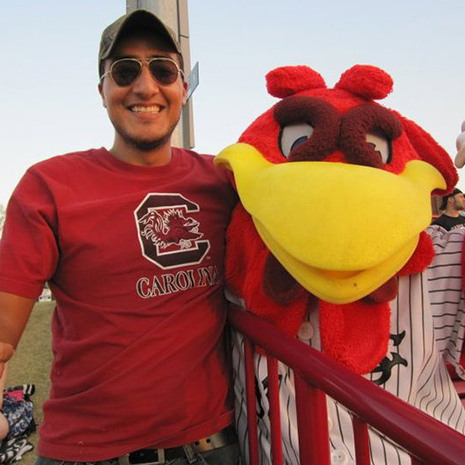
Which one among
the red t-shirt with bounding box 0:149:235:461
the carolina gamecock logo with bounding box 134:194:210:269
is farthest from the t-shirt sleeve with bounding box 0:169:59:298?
the carolina gamecock logo with bounding box 134:194:210:269

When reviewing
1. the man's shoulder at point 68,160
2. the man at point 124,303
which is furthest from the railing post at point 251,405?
the man's shoulder at point 68,160

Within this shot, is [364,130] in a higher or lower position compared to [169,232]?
higher

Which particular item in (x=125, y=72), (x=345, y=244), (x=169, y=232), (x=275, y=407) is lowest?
(x=275, y=407)

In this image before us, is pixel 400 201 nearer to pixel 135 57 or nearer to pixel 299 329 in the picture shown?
pixel 299 329

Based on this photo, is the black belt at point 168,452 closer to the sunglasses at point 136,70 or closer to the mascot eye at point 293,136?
the mascot eye at point 293,136

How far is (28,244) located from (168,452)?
72 cm

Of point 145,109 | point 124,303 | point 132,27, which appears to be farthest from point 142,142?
point 124,303

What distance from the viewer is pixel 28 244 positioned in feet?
4.09

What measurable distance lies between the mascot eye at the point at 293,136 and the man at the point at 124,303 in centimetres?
36

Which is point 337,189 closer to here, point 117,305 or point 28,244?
point 117,305

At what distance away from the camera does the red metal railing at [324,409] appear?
2.03 ft

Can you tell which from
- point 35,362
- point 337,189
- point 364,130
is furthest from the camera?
point 35,362

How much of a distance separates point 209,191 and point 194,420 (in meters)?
0.71

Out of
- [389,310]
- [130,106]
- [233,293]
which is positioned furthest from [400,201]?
[130,106]
